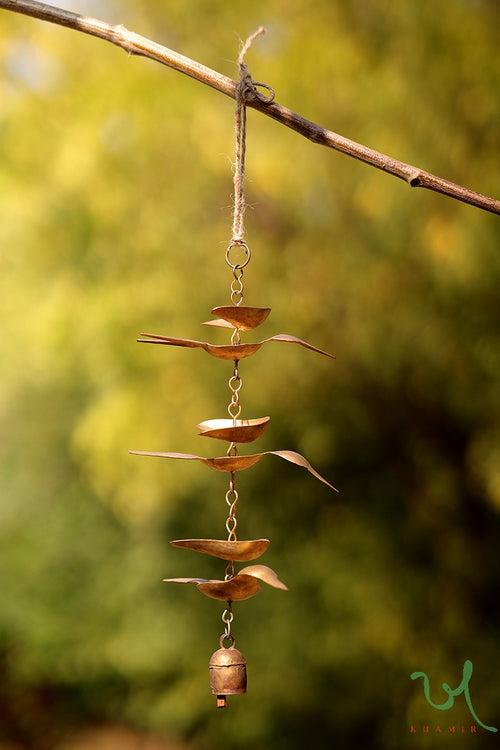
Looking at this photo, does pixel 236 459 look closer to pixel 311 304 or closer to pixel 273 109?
pixel 273 109

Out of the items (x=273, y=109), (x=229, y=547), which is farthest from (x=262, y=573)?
(x=273, y=109)

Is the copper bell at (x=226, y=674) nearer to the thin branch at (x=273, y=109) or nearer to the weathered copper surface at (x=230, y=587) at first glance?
the weathered copper surface at (x=230, y=587)

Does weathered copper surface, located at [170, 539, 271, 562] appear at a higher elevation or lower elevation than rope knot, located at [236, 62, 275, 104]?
lower

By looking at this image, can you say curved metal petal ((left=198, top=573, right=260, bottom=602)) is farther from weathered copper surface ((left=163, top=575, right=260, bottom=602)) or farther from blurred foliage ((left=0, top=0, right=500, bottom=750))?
blurred foliage ((left=0, top=0, right=500, bottom=750))

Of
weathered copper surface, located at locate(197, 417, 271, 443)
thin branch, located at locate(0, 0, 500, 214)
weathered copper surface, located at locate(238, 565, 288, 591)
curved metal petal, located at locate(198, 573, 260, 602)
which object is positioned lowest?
curved metal petal, located at locate(198, 573, 260, 602)

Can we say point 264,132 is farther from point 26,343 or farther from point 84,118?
point 26,343

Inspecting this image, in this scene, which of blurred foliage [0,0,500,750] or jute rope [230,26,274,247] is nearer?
jute rope [230,26,274,247]

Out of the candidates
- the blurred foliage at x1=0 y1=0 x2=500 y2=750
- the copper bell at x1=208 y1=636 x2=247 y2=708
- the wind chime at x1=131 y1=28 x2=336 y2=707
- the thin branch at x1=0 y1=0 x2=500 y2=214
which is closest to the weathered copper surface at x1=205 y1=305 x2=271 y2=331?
the wind chime at x1=131 y1=28 x2=336 y2=707
